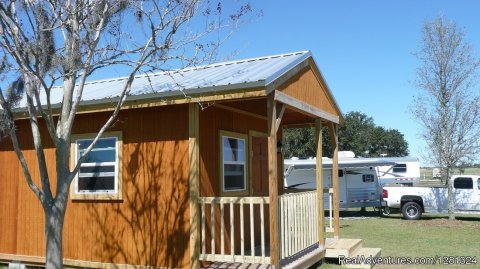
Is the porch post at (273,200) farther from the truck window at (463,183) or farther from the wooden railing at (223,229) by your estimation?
the truck window at (463,183)

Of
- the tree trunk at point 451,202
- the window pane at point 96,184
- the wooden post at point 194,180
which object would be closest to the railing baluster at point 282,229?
the wooden post at point 194,180

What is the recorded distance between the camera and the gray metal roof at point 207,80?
7.11 metres

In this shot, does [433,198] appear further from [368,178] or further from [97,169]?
[97,169]

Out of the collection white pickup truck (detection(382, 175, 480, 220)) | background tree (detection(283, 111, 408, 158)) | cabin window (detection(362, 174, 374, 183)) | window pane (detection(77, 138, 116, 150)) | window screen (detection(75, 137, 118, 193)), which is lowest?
white pickup truck (detection(382, 175, 480, 220))

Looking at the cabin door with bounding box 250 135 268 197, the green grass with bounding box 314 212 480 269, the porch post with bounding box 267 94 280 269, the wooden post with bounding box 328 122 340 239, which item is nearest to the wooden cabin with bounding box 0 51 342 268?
the porch post with bounding box 267 94 280 269

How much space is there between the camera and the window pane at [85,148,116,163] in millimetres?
8477

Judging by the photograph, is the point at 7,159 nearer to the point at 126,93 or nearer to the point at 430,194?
the point at 126,93

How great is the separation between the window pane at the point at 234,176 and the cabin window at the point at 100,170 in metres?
1.89

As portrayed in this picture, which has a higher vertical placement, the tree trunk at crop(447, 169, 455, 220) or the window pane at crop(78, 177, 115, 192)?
the window pane at crop(78, 177, 115, 192)

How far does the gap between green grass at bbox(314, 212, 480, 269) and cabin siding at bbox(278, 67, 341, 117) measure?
3217 millimetres

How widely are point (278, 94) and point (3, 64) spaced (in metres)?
4.13

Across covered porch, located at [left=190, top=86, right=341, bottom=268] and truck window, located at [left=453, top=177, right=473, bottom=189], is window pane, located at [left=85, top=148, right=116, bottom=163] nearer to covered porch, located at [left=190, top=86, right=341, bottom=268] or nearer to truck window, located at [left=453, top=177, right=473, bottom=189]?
covered porch, located at [left=190, top=86, right=341, bottom=268]

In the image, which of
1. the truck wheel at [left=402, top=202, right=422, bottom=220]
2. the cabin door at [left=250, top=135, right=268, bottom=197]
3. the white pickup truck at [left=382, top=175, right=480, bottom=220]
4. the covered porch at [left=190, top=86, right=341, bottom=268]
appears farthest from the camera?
the truck wheel at [left=402, top=202, right=422, bottom=220]

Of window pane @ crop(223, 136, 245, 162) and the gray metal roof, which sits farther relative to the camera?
window pane @ crop(223, 136, 245, 162)
